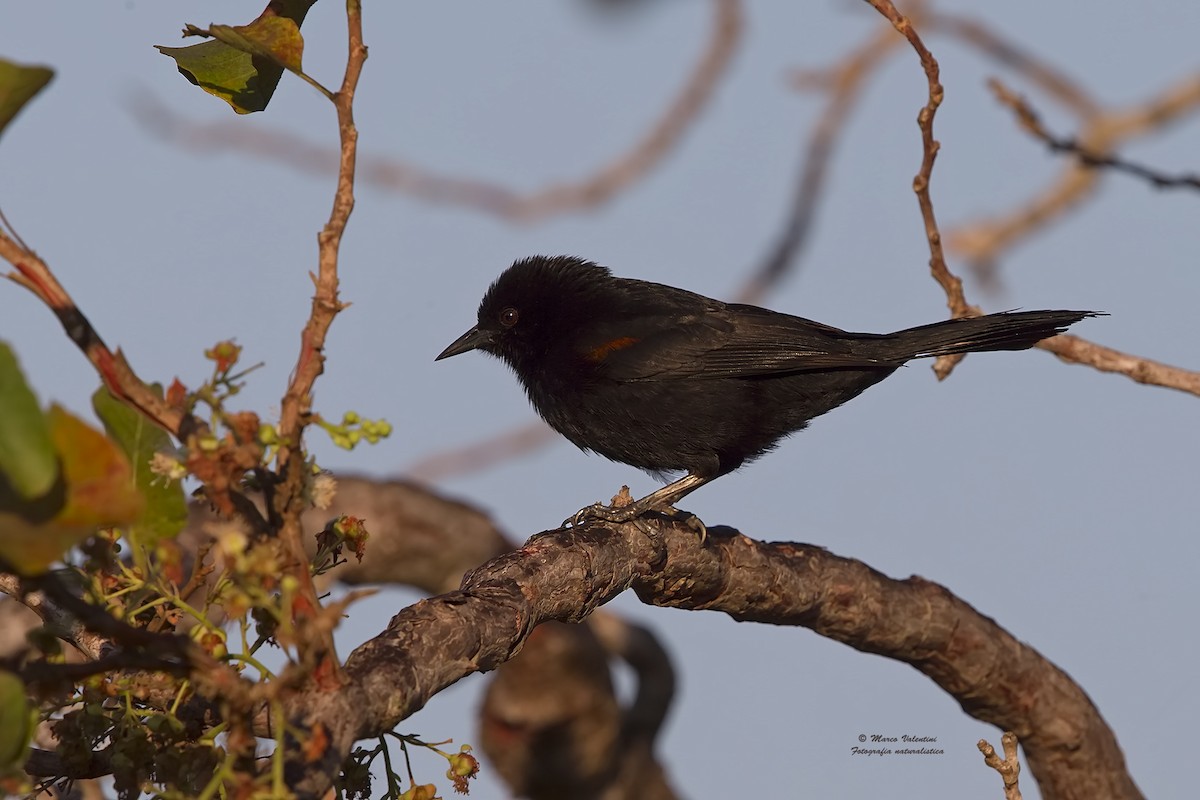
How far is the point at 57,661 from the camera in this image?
82.2 inches

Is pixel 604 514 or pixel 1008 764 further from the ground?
pixel 604 514

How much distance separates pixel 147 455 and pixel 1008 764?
2.10 meters

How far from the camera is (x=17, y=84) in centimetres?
188

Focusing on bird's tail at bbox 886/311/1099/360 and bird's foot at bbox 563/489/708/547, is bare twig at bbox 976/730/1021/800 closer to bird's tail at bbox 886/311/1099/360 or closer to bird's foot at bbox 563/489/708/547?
bird's foot at bbox 563/489/708/547

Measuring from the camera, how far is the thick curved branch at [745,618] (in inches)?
99.6

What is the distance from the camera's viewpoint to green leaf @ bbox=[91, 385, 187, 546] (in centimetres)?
212

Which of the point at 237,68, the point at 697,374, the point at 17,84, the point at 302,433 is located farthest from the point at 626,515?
the point at 17,84

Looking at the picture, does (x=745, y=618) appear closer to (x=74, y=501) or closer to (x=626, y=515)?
(x=626, y=515)

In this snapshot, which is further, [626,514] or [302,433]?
[626,514]

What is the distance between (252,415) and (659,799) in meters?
6.02

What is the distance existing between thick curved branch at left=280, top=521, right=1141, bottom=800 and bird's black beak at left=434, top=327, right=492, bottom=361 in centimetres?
214

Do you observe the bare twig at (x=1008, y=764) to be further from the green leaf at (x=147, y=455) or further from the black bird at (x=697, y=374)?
the black bird at (x=697, y=374)

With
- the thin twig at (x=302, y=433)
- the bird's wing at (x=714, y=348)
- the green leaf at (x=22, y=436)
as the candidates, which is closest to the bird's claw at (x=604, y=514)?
the bird's wing at (x=714, y=348)

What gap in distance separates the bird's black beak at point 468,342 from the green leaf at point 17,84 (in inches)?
172
